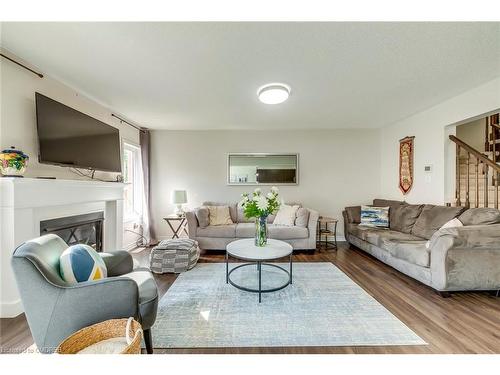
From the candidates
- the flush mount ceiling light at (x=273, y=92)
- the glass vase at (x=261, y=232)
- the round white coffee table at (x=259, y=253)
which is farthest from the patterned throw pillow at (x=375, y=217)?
the flush mount ceiling light at (x=273, y=92)

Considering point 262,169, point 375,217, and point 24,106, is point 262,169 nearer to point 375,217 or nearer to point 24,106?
point 375,217

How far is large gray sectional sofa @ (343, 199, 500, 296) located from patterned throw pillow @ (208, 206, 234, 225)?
98.8 inches

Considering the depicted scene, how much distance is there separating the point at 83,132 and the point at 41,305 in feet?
7.25

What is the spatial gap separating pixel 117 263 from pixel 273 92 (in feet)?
7.71

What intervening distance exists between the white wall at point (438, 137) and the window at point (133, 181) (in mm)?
5029

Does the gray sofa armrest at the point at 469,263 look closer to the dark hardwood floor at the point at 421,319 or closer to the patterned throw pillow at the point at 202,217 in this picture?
the dark hardwood floor at the point at 421,319

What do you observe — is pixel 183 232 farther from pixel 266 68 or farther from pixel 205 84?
pixel 266 68

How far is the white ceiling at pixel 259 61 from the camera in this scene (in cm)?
169

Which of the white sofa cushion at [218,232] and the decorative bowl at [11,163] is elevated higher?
the decorative bowl at [11,163]

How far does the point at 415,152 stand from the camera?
3752mm

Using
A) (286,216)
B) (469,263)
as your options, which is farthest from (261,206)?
(469,263)

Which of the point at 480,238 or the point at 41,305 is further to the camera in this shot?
the point at 480,238

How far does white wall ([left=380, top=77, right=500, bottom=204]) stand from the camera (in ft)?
8.77
